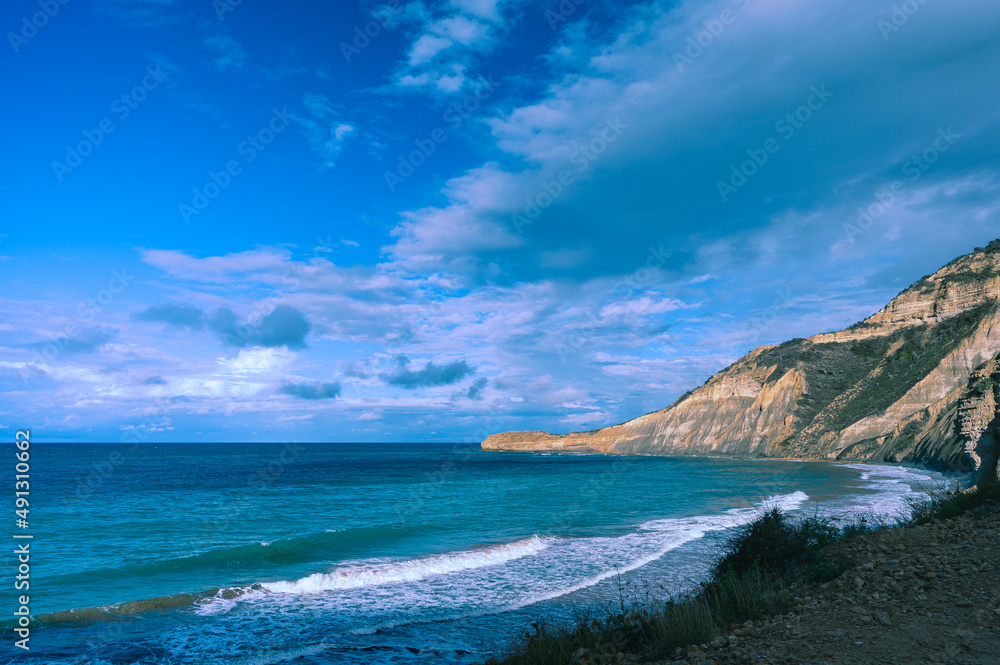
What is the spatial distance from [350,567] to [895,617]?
1581 cm

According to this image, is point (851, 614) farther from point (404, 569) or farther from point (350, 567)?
point (350, 567)

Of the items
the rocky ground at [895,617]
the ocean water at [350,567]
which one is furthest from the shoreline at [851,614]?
the ocean water at [350,567]

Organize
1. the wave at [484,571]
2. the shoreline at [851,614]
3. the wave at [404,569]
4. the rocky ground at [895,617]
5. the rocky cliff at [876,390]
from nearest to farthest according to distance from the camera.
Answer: the rocky ground at [895,617]
the shoreline at [851,614]
the wave at [484,571]
the wave at [404,569]
the rocky cliff at [876,390]

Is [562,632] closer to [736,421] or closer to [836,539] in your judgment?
[836,539]

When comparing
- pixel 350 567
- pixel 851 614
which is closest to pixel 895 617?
pixel 851 614

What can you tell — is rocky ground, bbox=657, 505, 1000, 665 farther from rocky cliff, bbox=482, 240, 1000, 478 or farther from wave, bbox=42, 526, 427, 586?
rocky cliff, bbox=482, 240, 1000, 478

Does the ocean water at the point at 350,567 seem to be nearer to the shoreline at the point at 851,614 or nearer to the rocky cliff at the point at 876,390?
the shoreline at the point at 851,614

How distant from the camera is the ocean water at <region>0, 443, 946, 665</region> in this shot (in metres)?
11.6

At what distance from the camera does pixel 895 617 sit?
6.64 m

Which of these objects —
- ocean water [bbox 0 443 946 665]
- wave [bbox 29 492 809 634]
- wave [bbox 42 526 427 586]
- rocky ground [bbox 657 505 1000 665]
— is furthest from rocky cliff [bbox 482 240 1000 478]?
wave [bbox 42 526 427 586]

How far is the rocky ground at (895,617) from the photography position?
227 inches

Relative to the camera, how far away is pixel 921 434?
2085 inches

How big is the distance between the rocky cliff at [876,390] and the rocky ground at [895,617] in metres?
27.0

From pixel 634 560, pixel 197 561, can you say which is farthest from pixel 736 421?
pixel 197 561
